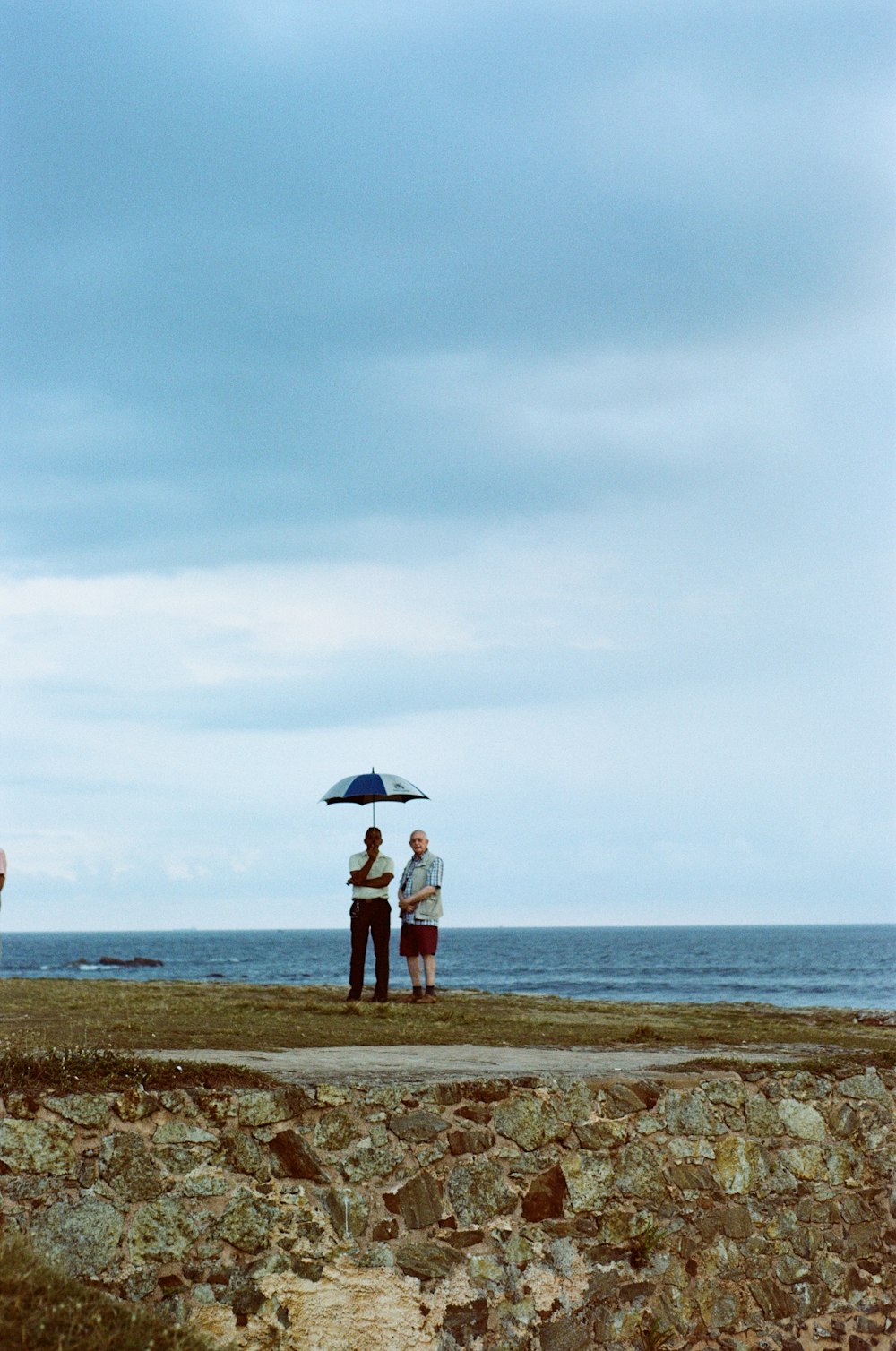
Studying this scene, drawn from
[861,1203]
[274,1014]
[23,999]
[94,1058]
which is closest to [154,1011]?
[274,1014]

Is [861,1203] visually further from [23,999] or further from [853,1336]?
[23,999]

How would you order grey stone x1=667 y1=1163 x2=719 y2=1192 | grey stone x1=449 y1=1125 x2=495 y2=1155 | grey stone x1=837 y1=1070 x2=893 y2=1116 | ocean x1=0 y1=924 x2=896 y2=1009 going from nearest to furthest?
grey stone x1=449 y1=1125 x2=495 y2=1155, grey stone x1=667 y1=1163 x2=719 y2=1192, grey stone x1=837 y1=1070 x2=893 y2=1116, ocean x1=0 y1=924 x2=896 y2=1009

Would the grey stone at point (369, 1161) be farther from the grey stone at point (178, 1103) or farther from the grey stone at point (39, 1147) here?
the grey stone at point (39, 1147)

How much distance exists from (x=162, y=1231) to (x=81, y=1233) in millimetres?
405

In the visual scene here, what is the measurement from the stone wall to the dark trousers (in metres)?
5.19

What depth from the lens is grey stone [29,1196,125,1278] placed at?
20.7ft

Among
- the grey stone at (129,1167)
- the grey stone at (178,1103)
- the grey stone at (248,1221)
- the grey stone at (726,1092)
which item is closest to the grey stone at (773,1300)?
the grey stone at (726,1092)

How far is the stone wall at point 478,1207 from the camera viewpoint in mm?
6488

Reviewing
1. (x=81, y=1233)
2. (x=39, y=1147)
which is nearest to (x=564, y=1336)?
(x=81, y=1233)

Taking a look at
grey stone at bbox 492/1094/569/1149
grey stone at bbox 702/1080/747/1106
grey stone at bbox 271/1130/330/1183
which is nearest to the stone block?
grey stone at bbox 271/1130/330/1183

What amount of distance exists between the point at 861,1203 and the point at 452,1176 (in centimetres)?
315

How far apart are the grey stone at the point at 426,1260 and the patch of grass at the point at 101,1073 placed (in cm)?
119

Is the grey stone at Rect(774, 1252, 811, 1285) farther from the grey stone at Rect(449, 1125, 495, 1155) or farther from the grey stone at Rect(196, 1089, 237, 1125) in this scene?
the grey stone at Rect(196, 1089, 237, 1125)

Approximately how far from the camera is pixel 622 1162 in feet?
25.1
